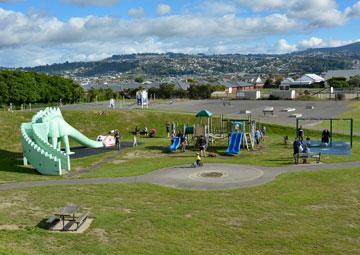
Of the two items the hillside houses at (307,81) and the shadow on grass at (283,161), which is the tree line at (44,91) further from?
the hillside houses at (307,81)

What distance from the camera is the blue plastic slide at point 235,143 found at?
112 ft

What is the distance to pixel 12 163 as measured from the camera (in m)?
31.8

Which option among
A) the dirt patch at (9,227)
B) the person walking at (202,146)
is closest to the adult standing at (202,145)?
the person walking at (202,146)

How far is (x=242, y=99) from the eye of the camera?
95.0m

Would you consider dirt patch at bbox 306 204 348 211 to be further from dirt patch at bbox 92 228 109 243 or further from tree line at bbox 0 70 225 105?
tree line at bbox 0 70 225 105

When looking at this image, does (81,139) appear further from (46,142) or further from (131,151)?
(46,142)

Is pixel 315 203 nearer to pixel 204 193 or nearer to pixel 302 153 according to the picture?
pixel 204 193

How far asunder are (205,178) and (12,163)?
14549 millimetres

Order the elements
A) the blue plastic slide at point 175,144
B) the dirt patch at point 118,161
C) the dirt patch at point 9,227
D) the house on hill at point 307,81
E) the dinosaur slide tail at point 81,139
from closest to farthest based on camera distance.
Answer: the dirt patch at point 9,227 < the dirt patch at point 118,161 < the dinosaur slide tail at point 81,139 < the blue plastic slide at point 175,144 < the house on hill at point 307,81

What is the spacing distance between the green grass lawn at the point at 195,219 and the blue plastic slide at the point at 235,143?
964 centimetres

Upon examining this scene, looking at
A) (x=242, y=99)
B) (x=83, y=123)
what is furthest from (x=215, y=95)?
(x=83, y=123)

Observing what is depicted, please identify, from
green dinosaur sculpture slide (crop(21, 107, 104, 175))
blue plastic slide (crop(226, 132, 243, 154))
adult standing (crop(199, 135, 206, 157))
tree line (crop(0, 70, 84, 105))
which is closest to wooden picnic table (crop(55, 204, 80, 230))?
green dinosaur sculpture slide (crop(21, 107, 104, 175))

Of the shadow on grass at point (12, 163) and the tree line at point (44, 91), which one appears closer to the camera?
the shadow on grass at point (12, 163)

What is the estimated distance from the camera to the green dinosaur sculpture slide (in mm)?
28078
